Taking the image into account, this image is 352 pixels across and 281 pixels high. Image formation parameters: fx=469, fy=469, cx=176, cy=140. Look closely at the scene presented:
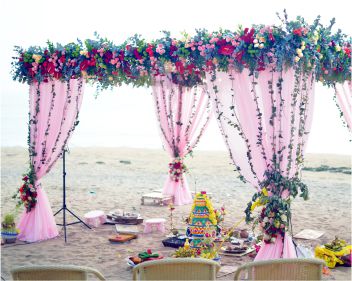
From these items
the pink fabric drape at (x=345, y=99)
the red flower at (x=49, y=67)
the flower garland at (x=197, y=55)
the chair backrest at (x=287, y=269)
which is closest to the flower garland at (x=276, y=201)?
the flower garland at (x=197, y=55)

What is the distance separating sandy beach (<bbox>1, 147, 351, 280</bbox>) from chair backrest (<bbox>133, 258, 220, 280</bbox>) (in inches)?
107

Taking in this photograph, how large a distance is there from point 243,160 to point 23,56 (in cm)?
356

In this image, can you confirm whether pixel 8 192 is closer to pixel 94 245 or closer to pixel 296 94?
pixel 94 245

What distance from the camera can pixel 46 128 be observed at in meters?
6.83

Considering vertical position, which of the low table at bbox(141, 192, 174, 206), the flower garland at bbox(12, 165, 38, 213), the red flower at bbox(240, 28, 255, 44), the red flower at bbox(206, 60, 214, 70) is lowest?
the low table at bbox(141, 192, 174, 206)

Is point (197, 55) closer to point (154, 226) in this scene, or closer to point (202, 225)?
point (202, 225)

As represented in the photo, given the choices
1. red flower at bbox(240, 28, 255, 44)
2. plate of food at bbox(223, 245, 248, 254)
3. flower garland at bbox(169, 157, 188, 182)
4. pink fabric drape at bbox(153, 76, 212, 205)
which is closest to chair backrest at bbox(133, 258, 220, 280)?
red flower at bbox(240, 28, 255, 44)

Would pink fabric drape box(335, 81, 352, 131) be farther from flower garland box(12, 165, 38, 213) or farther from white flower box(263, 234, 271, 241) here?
flower garland box(12, 165, 38, 213)

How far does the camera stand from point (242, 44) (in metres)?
5.29

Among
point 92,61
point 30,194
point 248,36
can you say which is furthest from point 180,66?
point 30,194

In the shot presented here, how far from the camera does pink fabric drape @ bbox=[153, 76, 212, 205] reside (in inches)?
352

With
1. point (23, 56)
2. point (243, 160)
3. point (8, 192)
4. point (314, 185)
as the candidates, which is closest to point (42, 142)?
point (23, 56)

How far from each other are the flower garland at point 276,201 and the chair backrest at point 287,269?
266 centimetres

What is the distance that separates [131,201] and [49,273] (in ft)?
24.0
